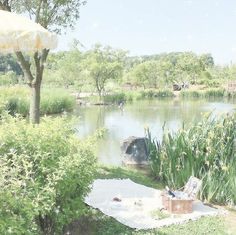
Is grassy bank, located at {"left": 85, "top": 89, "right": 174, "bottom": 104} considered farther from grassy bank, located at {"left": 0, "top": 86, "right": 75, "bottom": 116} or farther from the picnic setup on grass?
the picnic setup on grass

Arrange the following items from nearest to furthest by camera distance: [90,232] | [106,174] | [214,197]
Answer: [90,232] < [214,197] < [106,174]

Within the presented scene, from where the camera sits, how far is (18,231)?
265cm

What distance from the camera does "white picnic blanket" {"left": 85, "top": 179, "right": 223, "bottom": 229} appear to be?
4.70 meters

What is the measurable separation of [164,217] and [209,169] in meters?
1.18

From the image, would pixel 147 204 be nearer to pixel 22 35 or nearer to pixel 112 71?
pixel 22 35

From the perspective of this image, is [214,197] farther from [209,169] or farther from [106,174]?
[106,174]

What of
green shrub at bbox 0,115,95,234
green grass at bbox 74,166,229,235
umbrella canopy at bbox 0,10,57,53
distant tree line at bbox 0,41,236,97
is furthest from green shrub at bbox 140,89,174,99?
green shrub at bbox 0,115,95,234

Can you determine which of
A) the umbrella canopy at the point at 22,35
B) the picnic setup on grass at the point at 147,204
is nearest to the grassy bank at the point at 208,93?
the picnic setup on grass at the point at 147,204

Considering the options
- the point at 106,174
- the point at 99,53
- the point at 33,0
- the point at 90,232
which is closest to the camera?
the point at 90,232

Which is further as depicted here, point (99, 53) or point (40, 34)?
point (99, 53)

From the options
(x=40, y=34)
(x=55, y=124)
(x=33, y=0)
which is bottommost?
(x=55, y=124)


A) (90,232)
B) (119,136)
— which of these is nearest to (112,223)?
(90,232)

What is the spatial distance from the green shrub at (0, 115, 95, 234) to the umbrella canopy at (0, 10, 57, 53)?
2.97 feet

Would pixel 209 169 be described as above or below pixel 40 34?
below
